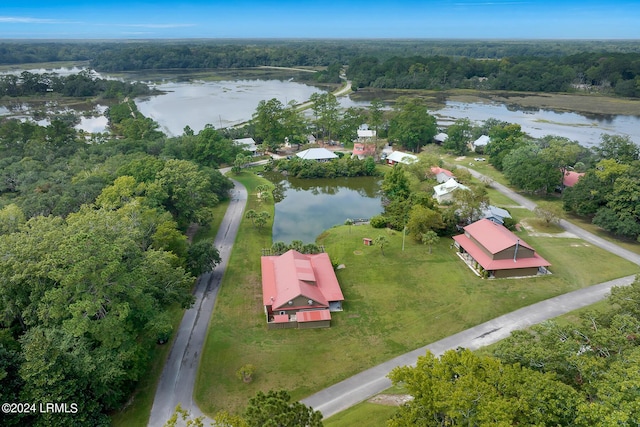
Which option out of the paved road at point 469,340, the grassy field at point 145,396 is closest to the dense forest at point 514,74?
the paved road at point 469,340

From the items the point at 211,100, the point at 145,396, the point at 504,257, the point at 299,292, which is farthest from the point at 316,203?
the point at 211,100

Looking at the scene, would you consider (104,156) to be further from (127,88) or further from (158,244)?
(127,88)

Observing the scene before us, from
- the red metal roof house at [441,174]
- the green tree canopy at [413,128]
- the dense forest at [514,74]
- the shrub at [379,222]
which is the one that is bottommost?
the shrub at [379,222]

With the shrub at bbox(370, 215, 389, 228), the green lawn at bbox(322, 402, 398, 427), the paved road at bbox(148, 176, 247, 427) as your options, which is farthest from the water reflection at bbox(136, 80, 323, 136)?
A: the green lawn at bbox(322, 402, 398, 427)

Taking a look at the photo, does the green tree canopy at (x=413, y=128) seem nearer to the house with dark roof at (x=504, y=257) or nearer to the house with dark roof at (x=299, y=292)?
the house with dark roof at (x=504, y=257)

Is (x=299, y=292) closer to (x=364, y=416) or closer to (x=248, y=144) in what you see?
(x=364, y=416)

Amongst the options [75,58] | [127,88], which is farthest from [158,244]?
[75,58]

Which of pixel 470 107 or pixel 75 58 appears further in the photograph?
Result: pixel 75 58

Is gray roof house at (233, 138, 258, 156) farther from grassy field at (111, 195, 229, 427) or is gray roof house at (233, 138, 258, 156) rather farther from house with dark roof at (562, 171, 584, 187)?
house with dark roof at (562, 171, 584, 187)
